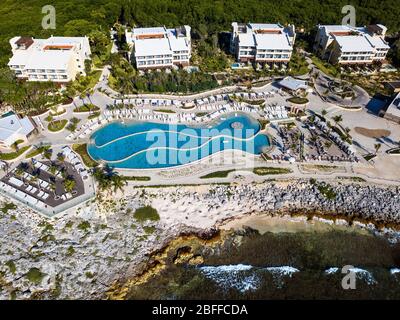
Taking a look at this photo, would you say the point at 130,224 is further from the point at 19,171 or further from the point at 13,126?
the point at 13,126

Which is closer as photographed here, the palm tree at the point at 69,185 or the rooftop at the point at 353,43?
the palm tree at the point at 69,185

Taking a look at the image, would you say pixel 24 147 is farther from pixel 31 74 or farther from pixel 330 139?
pixel 330 139

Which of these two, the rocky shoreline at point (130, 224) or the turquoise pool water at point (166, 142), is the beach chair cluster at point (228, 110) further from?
the rocky shoreline at point (130, 224)

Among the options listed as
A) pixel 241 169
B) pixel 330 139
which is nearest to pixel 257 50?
pixel 330 139

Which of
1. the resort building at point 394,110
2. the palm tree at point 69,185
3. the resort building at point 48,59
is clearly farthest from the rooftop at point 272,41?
the palm tree at point 69,185

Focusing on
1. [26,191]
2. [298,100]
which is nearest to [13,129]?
[26,191]

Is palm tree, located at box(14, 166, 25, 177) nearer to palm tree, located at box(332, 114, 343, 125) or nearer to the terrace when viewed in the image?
the terrace
